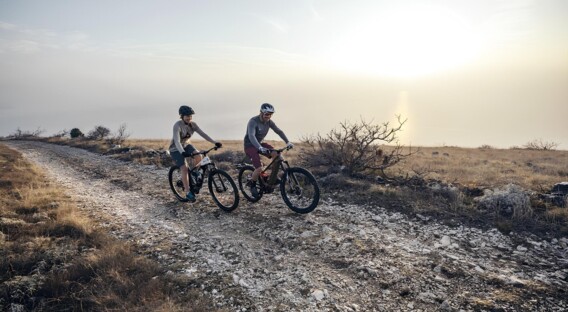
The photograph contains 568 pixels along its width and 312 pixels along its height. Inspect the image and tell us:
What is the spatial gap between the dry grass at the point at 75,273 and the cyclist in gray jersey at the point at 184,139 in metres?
2.65

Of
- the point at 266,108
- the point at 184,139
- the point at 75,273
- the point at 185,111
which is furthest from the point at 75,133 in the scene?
the point at 75,273

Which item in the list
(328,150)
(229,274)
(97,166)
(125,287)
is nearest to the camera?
(125,287)

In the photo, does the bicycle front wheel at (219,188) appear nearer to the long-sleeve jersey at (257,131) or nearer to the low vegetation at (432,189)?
the long-sleeve jersey at (257,131)

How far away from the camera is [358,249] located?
6254mm

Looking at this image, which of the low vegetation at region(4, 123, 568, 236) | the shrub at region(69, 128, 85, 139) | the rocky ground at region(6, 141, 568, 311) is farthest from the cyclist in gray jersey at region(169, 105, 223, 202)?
the shrub at region(69, 128, 85, 139)

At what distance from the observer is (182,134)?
8961 mm

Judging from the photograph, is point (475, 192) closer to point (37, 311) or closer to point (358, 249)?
point (358, 249)

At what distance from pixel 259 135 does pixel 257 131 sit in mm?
139

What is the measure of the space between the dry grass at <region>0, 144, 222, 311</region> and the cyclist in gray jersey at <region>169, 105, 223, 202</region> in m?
2.65

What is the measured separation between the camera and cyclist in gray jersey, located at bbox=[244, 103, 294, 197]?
810cm

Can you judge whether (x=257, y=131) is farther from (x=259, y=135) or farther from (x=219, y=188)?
(x=219, y=188)

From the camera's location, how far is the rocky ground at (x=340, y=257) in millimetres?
4758

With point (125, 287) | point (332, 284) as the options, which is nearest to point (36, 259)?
point (125, 287)

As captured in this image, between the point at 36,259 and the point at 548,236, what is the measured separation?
10226 millimetres
